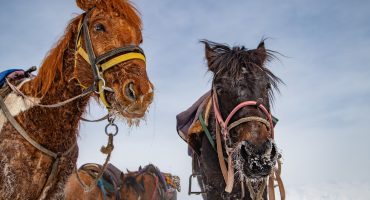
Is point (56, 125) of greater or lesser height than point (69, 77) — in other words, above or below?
below

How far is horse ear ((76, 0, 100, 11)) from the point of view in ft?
13.5

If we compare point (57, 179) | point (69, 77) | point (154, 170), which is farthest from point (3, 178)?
point (154, 170)

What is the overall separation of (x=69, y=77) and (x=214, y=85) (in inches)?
81.8

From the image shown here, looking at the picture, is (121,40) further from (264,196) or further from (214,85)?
(264,196)

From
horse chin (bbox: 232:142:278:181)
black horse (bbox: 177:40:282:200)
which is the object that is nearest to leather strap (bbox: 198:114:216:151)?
black horse (bbox: 177:40:282:200)

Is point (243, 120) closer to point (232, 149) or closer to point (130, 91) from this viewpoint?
point (232, 149)

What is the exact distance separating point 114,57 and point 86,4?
96cm

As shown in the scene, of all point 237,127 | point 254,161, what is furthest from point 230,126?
point 254,161

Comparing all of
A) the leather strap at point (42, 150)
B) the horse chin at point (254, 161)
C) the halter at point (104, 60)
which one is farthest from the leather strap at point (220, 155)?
the leather strap at point (42, 150)

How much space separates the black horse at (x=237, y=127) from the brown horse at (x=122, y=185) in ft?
6.92

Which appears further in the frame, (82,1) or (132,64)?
(82,1)

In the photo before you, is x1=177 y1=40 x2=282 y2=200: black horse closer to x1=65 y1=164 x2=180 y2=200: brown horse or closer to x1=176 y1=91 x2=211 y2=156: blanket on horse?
x1=176 y1=91 x2=211 y2=156: blanket on horse

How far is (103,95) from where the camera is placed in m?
3.59

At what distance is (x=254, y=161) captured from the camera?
414 cm
